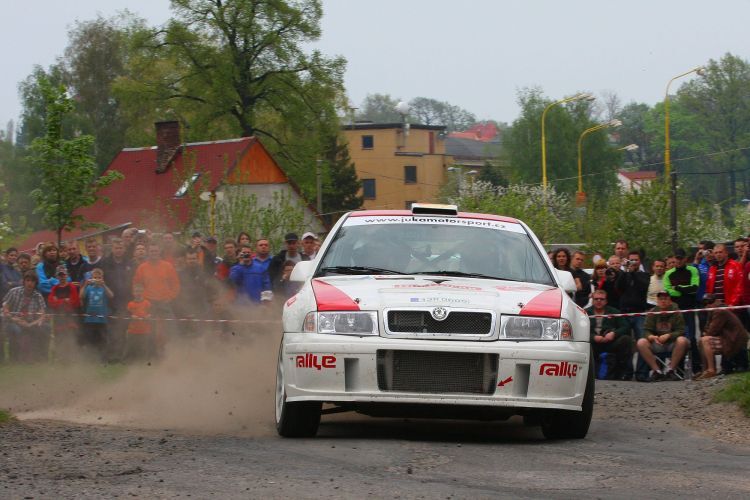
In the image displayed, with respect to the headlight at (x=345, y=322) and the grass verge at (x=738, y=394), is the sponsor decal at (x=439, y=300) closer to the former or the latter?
the headlight at (x=345, y=322)

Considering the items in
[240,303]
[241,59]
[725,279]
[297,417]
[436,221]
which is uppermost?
[241,59]

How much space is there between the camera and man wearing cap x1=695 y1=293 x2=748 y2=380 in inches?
650

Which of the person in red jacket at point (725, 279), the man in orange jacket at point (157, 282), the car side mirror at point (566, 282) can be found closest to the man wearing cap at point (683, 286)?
the person in red jacket at point (725, 279)

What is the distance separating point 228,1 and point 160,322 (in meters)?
49.5

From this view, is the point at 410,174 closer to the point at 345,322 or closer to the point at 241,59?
the point at 241,59

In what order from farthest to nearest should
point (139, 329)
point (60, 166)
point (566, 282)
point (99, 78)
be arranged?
point (99, 78)
point (60, 166)
point (139, 329)
point (566, 282)

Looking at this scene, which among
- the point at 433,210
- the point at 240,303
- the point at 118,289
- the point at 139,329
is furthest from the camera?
the point at 118,289

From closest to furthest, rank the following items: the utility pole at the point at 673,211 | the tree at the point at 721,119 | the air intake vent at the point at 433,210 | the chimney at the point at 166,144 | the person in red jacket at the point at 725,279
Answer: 1. the air intake vent at the point at 433,210
2. the person in red jacket at the point at 725,279
3. the utility pole at the point at 673,211
4. the chimney at the point at 166,144
5. the tree at the point at 721,119

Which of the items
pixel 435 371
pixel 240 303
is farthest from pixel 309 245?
pixel 435 371

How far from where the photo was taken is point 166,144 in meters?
63.5

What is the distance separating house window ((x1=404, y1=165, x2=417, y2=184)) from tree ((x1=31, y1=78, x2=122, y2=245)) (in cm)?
8111

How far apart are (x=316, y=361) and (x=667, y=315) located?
32.1ft

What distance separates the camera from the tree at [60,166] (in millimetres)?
22906

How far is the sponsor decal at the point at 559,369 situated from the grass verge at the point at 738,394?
2957 mm
